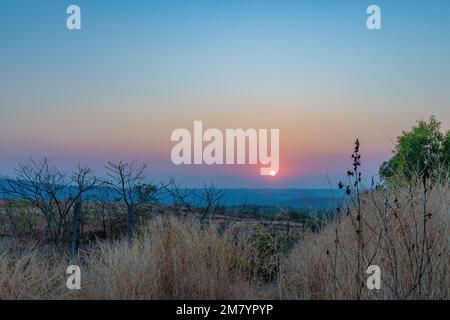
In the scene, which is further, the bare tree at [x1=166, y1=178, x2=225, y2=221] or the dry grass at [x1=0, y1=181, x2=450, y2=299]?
the bare tree at [x1=166, y1=178, x2=225, y2=221]

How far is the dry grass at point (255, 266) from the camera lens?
5.71m

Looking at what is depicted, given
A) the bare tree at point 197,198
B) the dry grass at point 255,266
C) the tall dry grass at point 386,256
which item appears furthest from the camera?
the bare tree at point 197,198

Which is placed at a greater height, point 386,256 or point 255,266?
point 386,256

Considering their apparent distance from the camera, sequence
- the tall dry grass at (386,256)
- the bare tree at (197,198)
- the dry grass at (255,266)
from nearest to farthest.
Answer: the tall dry grass at (386,256) → the dry grass at (255,266) → the bare tree at (197,198)

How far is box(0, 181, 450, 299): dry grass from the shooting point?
571 centimetres

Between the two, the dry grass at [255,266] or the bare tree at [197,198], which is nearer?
the dry grass at [255,266]

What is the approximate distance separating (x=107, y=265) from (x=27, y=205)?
7.41 metres

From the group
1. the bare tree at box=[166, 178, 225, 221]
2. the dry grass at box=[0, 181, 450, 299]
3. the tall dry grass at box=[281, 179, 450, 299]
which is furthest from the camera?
the bare tree at box=[166, 178, 225, 221]

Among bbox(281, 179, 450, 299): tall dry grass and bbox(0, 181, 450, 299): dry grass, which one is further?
bbox(0, 181, 450, 299): dry grass

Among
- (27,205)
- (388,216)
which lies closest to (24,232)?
(27,205)

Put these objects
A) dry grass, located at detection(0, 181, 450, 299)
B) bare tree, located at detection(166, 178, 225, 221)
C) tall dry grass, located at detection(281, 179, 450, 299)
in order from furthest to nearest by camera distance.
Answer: bare tree, located at detection(166, 178, 225, 221) < dry grass, located at detection(0, 181, 450, 299) < tall dry grass, located at detection(281, 179, 450, 299)

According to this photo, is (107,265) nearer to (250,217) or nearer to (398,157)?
(250,217)

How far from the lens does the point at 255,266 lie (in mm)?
8320

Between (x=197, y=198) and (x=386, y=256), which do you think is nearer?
(x=386, y=256)
